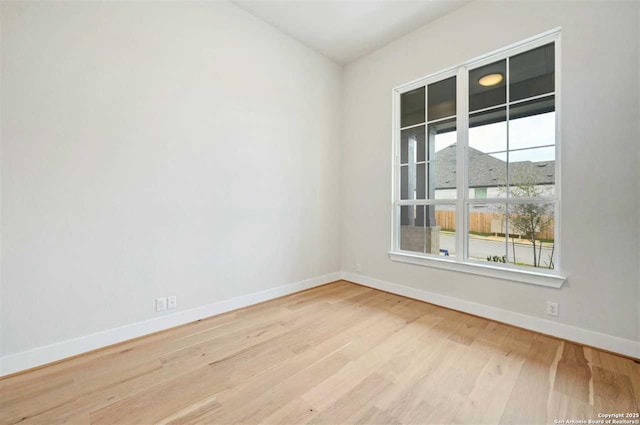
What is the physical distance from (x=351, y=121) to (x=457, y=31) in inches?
61.9

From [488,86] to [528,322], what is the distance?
2.27 metres

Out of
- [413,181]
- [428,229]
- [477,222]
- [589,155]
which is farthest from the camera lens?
[413,181]

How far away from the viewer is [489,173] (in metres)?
2.67

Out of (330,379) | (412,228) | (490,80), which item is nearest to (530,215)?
(412,228)

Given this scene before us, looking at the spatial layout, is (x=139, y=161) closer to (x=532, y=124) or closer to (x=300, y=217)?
(x=300, y=217)

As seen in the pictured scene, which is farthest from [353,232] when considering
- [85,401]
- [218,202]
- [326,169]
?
[85,401]

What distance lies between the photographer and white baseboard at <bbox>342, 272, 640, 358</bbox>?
1.96 meters

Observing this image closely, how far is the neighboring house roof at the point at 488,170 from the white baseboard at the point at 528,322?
120 cm

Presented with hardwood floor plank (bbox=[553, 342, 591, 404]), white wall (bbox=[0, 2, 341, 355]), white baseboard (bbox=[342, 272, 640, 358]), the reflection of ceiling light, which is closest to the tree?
white baseboard (bbox=[342, 272, 640, 358])

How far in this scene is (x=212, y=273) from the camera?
265 cm

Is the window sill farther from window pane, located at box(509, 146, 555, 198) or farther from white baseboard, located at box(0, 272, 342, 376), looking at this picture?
white baseboard, located at box(0, 272, 342, 376)

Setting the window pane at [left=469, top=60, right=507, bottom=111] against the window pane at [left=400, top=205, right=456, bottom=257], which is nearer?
the window pane at [left=469, top=60, right=507, bottom=111]

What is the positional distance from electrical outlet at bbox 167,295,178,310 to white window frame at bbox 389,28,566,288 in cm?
243

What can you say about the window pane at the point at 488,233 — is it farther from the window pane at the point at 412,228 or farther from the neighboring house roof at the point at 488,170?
the window pane at the point at 412,228
